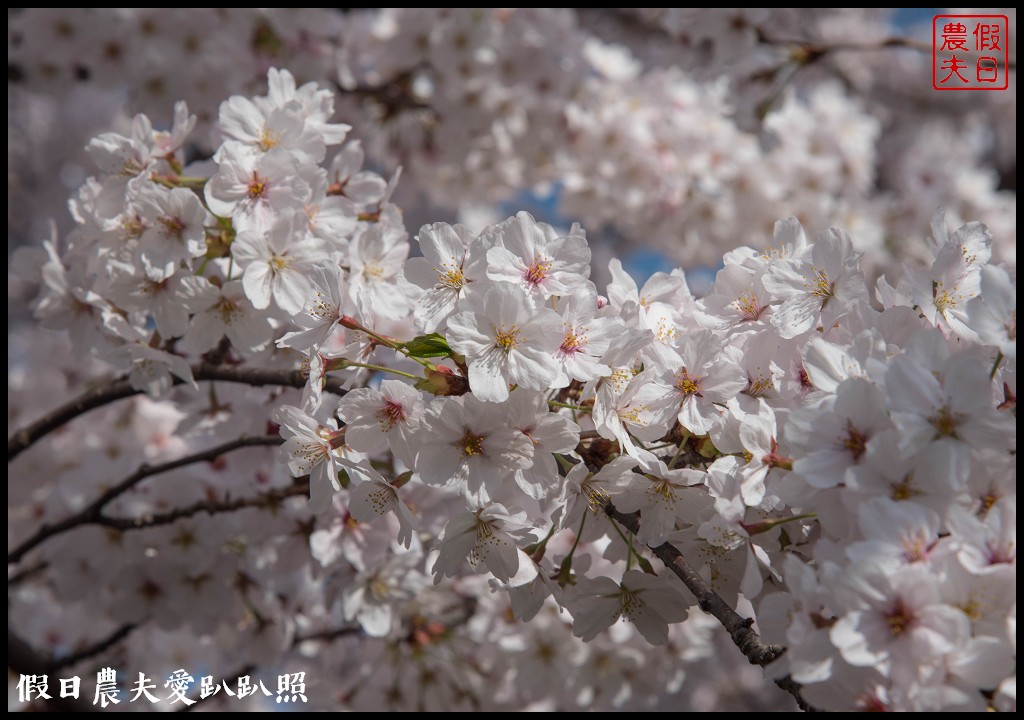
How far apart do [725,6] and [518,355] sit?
288 centimetres

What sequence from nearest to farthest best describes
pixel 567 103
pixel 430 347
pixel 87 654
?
pixel 430 347 < pixel 87 654 < pixel 567 103

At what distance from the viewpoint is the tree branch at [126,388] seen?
1.63 meters

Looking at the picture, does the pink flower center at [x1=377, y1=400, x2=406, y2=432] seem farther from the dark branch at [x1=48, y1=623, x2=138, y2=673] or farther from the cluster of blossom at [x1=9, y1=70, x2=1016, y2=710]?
the dark branch at [x1=48, y1=623, x2=138, y2=673]

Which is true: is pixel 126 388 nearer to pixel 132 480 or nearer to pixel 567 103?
pixel 132 480

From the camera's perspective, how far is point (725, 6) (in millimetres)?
3568

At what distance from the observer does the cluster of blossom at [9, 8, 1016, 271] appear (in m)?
3.62

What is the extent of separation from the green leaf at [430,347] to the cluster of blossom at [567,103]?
2.32 metres

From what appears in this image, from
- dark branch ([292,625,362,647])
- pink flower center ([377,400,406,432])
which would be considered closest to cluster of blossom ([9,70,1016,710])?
pink flower center ([377,400,406,432])

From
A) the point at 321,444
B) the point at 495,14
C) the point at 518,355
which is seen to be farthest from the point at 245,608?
Answer: the point at 495,14

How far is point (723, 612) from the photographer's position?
1.21m

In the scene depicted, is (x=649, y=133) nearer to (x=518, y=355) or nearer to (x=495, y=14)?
(x=495, y=14)

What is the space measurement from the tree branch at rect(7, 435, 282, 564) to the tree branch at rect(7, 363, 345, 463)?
0.13 metres

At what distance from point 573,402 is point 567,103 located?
3.18 metres

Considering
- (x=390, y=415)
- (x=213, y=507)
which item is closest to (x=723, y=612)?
(x=390, y=415)
